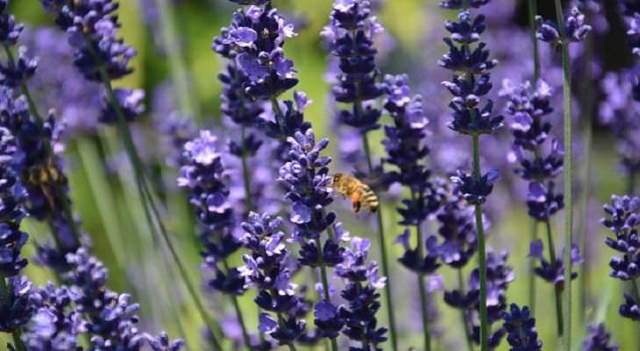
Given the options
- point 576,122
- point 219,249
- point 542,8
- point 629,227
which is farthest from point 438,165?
point 542,8

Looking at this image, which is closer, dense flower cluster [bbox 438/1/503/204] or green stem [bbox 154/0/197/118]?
dense flower cluster [bbox 438/1/503/204]

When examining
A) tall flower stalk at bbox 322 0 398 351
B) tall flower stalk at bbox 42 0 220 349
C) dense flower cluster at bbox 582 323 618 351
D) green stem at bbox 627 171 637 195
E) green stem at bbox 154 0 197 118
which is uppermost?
green stem at bbox 154 0 197 118

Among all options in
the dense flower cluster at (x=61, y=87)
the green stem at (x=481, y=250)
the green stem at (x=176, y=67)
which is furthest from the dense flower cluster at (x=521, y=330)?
the dense flower cluster at (x=61, y=87)

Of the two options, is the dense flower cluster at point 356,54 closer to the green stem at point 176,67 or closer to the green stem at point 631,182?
the green stem at point 631,182

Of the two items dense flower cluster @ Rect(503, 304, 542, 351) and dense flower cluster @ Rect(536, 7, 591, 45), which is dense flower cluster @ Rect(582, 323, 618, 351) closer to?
dense flower cluster @ Rect(503, 304, 542, 351)

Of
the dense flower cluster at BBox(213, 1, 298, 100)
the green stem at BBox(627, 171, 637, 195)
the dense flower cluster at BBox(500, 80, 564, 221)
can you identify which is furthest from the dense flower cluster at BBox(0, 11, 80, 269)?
the green stem at BBox(627, 171, 637, 195)
